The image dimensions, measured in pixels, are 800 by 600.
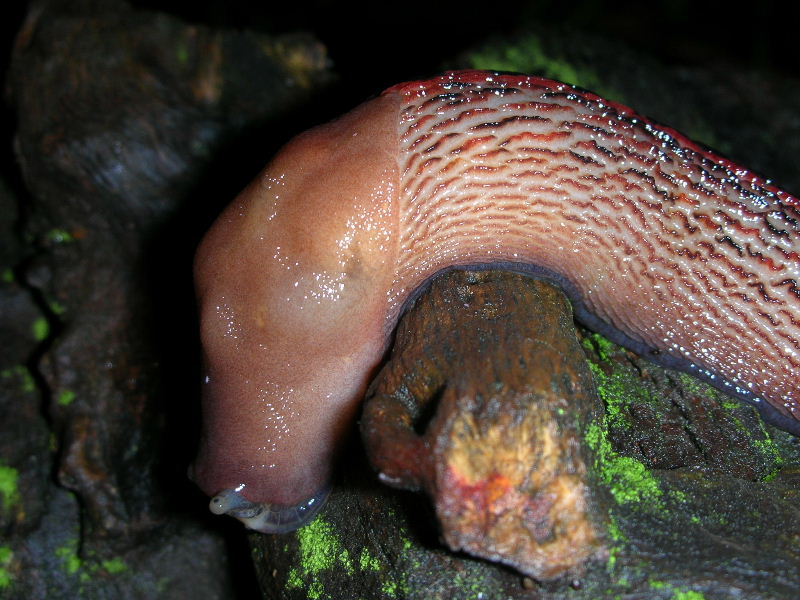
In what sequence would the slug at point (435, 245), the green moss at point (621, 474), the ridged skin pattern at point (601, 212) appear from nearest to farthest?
1. the green moss at point (621, 474)
2. the slug at point (435, 245)
3. the ridged skin pattern at point (601, 212)

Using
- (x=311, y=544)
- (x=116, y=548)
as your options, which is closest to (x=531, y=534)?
(x=311, y=544)

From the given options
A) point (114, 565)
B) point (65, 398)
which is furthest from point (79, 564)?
point (65, 398)

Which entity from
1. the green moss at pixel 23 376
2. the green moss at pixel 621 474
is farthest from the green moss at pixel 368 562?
the green moss at pixel 23 376

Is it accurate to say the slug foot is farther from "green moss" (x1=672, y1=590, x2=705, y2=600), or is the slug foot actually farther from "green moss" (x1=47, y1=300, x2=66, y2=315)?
"green moss" (x1=47, y1=300, x2=66, y2=315)

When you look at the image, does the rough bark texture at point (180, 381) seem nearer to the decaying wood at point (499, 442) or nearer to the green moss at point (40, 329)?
the green moss at point (40, 329)

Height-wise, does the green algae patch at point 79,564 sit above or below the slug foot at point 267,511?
below

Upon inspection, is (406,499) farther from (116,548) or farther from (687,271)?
(116,548)
